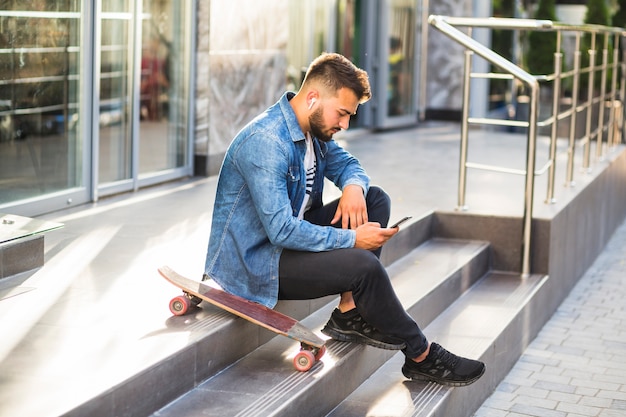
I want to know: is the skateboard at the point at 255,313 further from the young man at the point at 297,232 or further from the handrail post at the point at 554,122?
the handrail post at the point at 554,122

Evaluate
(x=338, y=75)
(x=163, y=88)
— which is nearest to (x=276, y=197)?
(x=338, y=75)

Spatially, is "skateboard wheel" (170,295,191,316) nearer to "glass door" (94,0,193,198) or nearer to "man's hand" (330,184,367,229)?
"man's hand" (330,184,367,229)

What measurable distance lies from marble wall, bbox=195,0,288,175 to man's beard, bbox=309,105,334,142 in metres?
3.97

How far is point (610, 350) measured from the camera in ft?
20.1

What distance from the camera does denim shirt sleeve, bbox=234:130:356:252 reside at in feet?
13.0

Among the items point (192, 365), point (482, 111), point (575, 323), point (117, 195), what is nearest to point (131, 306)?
point (192, 365)

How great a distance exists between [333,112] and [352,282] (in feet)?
2.16

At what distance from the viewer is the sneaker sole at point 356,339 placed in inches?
168

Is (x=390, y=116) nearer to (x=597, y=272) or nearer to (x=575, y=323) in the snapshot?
(x=597, y=272)

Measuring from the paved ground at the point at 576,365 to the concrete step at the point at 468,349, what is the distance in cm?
10

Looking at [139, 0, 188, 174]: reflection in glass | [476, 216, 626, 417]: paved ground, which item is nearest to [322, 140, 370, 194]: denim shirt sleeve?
[476, 216, 626, 417]: paved ground

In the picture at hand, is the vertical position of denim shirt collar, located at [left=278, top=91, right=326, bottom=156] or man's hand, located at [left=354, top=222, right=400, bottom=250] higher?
denim shirt collar, located at [left=278, top=91, right=326, bottom=156]

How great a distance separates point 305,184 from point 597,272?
4.68m

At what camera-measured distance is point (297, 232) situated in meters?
3.98
